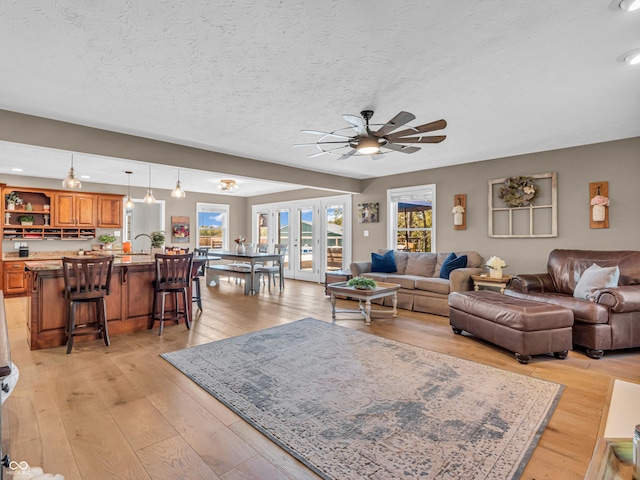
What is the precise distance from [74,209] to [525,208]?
8.88m

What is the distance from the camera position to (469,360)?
3.23 metres

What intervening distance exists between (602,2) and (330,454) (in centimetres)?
293

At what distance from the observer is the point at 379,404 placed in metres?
2.39

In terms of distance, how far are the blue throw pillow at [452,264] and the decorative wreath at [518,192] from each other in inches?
43.9

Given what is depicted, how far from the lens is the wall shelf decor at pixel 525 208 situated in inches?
197

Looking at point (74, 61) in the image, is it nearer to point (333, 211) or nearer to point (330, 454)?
point (330, 454)

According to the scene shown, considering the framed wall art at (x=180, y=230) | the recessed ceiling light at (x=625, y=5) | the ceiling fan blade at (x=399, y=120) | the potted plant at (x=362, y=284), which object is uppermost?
the recessed ceiling light at (x=625, y=5)

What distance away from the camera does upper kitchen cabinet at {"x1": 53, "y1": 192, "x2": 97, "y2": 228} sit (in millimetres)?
7250

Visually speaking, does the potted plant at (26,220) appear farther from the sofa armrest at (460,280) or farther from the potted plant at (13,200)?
the sofa armrest at (460,280)

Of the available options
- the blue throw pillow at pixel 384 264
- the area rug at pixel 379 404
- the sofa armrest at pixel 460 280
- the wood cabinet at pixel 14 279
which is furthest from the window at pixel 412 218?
the wood cabinet at pixel 14 279

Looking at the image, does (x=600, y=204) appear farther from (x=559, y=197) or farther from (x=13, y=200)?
(x=13, y=200)

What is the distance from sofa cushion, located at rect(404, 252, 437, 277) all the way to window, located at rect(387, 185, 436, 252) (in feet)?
1.37

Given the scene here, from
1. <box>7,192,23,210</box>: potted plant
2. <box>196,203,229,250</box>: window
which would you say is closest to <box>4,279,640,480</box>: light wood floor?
<box>7,192,23,210</box>: potted plant

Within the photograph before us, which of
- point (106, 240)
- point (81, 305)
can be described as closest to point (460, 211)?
point (81, 305)
